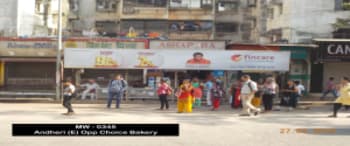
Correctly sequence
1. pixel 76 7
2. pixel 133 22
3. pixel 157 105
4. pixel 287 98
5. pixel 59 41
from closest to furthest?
pixel 287 98, pixel 157 105, pixel 59 41, pixel 133 22, pixel 76 7

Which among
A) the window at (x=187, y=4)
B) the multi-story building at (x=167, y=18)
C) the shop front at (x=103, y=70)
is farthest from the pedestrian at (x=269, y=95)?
the window at (x=187, y=4)

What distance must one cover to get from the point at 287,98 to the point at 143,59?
7.17 metres

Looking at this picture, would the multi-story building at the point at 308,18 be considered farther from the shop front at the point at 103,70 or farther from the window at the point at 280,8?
the shop front at the point at 103,70

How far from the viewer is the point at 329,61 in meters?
26.6

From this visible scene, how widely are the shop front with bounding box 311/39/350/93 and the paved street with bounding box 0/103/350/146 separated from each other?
17.7ft

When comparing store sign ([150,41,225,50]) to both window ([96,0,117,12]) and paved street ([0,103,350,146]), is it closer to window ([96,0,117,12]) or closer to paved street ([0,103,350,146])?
paved street ([0,103,350,146])

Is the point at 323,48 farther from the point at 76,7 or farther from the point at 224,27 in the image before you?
the point at 76,7

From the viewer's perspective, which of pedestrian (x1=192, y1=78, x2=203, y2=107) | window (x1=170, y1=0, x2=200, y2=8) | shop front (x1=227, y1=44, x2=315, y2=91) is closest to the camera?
pedestrian (x1=192, y1=78, x2=203, y2=107)

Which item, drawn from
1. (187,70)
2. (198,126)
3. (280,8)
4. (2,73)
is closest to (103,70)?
(187,70)

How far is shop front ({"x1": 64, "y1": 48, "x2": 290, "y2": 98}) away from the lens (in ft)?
78.4

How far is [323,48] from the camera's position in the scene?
26.5 m

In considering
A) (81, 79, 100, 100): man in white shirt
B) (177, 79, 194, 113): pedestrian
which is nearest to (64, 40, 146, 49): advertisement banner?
(81, 79, 100, 100): man in white shirt

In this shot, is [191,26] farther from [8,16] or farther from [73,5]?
[8,16]

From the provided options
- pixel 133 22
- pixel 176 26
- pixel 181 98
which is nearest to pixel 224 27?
pixel 176 26
